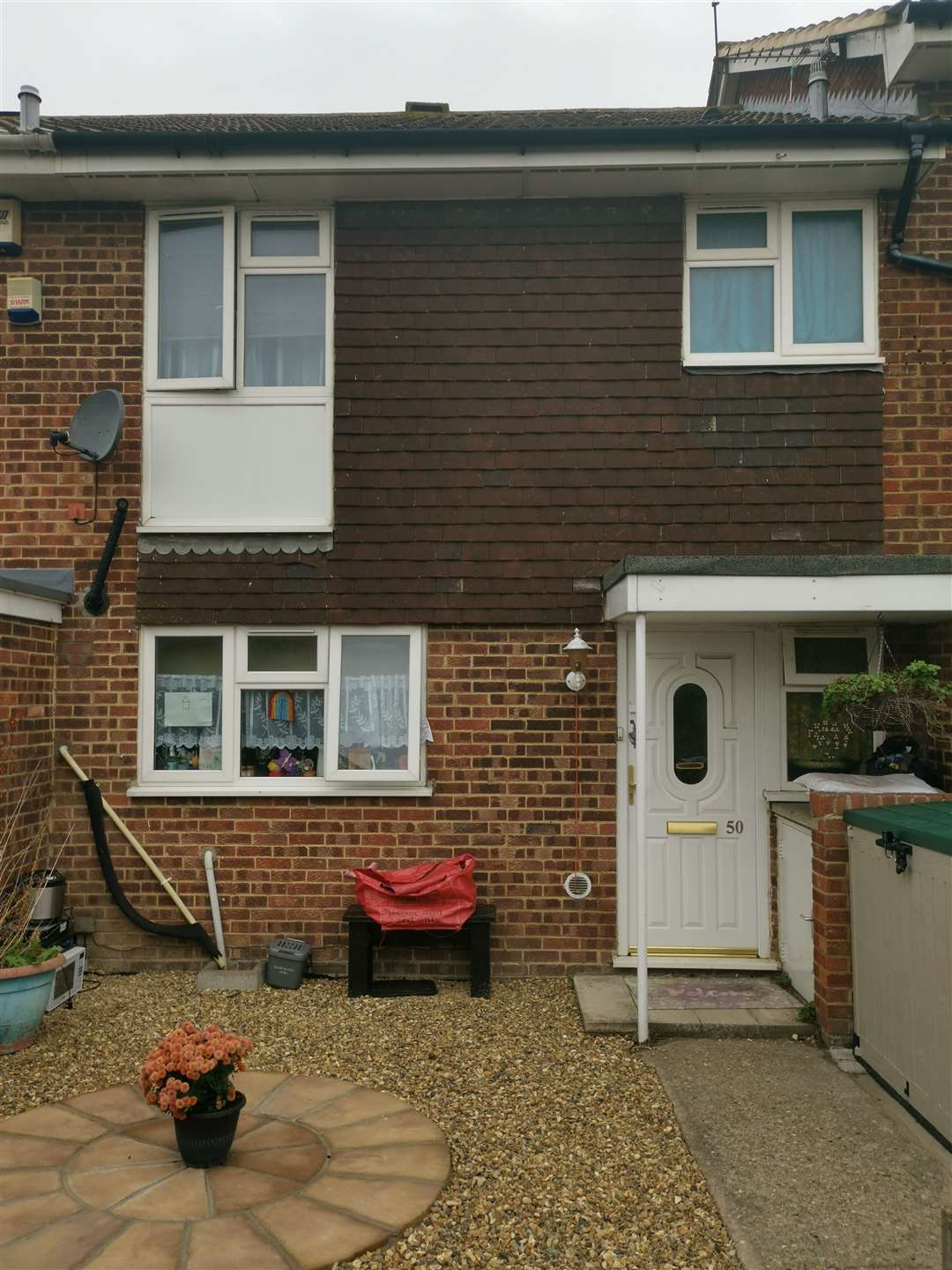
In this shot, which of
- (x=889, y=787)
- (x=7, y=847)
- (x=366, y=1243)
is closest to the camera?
(x=366, y=1243)

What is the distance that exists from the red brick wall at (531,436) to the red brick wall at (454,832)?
18.1 inches

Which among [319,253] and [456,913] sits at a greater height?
[319,253]

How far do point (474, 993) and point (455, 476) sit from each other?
3.33 m

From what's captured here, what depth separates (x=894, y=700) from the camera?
601 centimetres

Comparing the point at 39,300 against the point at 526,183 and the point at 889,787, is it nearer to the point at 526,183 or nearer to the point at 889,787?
the point at 526,183

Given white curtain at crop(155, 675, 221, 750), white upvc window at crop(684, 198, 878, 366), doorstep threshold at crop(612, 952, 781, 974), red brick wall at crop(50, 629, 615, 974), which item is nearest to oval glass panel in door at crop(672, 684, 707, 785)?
red brick wall at crop(50, 629, 615, 974)

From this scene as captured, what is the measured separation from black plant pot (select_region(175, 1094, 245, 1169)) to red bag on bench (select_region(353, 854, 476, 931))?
2373 millimetres

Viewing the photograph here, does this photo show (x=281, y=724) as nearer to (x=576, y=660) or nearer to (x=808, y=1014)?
(x=576, y=660)

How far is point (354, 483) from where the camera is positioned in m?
6.82

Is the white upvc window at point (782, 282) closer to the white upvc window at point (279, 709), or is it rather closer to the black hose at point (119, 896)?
the white upvc window at point (279, 709)

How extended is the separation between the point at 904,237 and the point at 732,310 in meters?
1.21

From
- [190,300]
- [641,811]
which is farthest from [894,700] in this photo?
[190,300]

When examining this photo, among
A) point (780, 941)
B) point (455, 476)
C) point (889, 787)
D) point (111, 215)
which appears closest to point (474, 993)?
point (780, 941)

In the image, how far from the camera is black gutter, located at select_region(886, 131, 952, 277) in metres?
6.53
